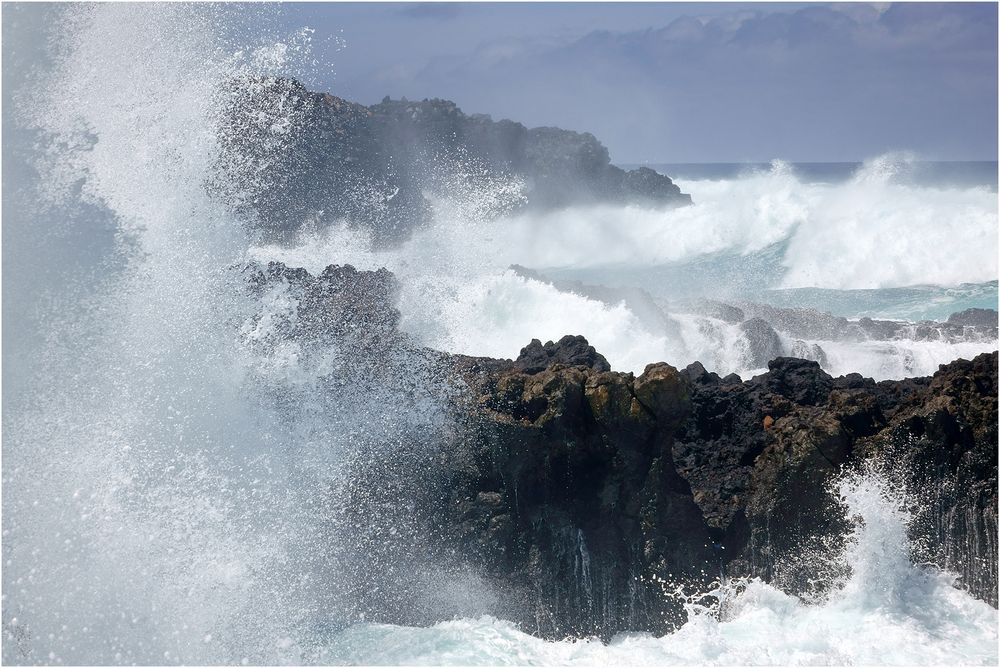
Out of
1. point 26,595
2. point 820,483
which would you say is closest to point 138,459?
point 26,595

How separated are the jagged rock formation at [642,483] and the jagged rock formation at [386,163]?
13.3 metres

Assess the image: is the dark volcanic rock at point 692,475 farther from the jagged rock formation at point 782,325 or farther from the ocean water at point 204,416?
the jagged rock formation at point 782,325

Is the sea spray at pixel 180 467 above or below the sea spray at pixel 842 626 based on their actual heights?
above

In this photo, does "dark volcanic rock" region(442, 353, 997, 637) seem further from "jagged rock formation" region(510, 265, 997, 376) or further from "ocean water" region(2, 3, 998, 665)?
"jagged rock formation" region(510, 265, 997, 376)

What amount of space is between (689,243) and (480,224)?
32.2 feet

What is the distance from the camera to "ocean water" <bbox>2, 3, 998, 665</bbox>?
9.70 m

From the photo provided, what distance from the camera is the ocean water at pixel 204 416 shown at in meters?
9.70

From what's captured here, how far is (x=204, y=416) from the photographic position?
42.5 feet

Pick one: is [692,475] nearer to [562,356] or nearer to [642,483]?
[642,483]

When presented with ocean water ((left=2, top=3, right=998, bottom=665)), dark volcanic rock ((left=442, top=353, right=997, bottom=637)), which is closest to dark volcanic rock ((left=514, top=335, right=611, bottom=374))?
dark volcanic rock ((left=442, top=353, right=997, bottom=637))

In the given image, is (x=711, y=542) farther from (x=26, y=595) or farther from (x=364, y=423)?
(x=26, y=595)

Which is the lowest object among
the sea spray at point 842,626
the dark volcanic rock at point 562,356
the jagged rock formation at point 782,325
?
the sea spray at point 842,626

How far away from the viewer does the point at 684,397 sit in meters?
10.1

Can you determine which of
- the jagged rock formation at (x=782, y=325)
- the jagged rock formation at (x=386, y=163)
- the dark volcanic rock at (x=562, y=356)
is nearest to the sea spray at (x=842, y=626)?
the dark volcanic rock at (x=562, y=356)
